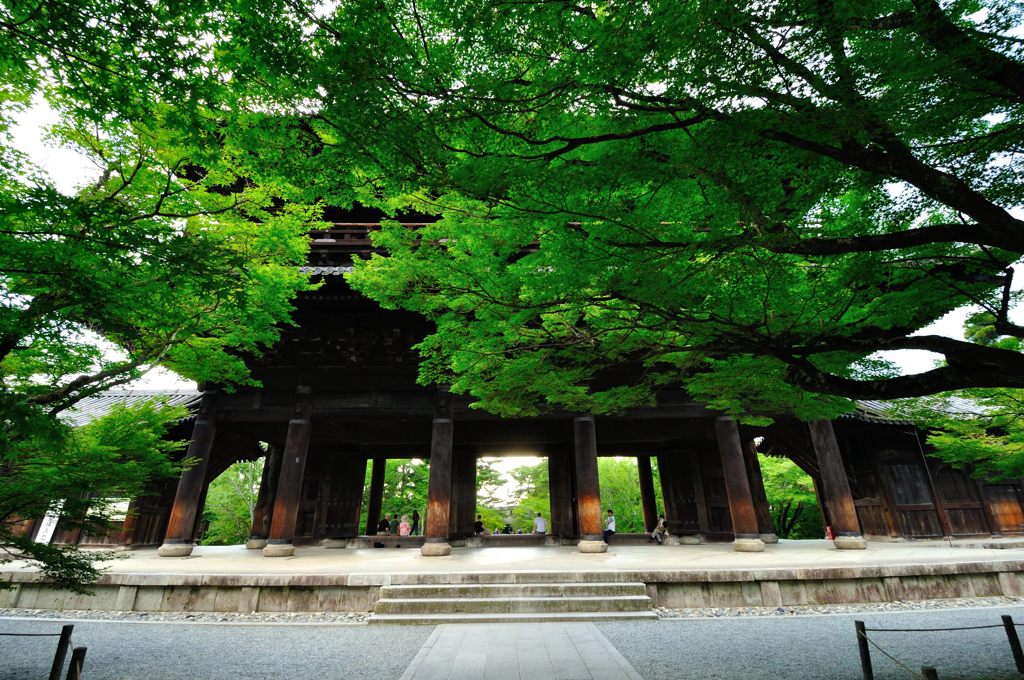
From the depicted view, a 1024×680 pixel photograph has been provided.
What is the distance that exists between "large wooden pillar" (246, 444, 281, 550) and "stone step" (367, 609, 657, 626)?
9.98 meters

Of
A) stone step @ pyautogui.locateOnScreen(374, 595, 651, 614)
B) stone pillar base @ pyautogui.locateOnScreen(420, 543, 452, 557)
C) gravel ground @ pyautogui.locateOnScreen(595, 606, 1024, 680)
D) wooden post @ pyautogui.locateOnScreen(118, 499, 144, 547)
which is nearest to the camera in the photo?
gravel ground @ pyautogui.locateOnScreen(595, 606, 1024, 680)

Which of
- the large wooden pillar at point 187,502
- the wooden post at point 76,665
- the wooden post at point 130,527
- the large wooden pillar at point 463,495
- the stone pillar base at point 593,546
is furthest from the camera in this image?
the large wooden pillar at point 463,495

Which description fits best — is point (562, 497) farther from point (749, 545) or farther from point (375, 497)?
point (375, 497)

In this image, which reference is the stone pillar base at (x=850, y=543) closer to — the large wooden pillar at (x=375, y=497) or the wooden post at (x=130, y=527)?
the large wooden pillar at (x=375, y=497)

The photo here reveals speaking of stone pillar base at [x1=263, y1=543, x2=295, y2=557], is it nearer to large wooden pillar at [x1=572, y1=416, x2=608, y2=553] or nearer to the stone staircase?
the stone staircase

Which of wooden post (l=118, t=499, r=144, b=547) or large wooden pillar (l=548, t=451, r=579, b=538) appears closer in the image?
wooden post (l=118, t=499, r=144, b=547)

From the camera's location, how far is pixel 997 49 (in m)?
2.18

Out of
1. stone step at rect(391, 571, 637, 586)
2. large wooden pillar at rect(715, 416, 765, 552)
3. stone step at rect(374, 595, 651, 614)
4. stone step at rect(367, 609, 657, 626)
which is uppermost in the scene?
large wooden pillar at rect(715, 416, 765, 552)

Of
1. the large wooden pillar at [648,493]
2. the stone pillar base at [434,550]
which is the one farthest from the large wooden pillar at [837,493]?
the stone pillar base at [434,550]

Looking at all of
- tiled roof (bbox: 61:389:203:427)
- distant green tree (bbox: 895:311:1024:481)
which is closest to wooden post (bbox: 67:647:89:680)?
distant green tree (bbox: 895:311:1024:481)

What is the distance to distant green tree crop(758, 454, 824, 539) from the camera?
796 inches

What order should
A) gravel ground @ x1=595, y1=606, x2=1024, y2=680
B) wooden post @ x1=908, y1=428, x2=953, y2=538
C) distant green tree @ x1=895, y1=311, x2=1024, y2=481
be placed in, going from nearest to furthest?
gravel ground @ x1=595, y1=606, x2=1024, y2=680, distant green tree @ x1=895, y1=311, x2=1024, y2=481, wooden post @ x1=908, y1=428, x2=953, y2=538

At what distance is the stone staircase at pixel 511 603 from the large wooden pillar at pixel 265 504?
32.0 feet

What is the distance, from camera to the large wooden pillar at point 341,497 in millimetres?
15086
